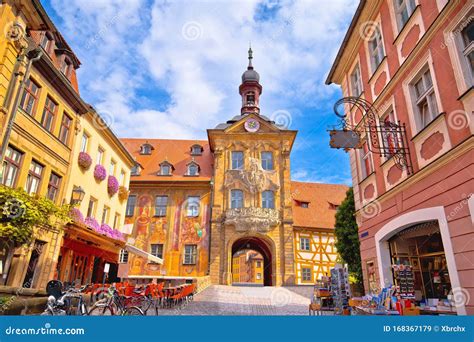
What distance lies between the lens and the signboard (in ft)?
26.7

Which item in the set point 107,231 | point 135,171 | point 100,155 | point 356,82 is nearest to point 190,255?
point 135,171

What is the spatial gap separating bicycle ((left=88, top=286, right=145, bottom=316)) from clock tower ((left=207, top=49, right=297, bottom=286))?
52.1 feet

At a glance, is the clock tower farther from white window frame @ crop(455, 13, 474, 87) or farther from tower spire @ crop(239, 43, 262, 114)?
white window frame @ crop(455, 13, 474, 87)

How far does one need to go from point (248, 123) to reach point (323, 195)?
453 inches

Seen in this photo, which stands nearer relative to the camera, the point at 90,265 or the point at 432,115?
the point at 432,115

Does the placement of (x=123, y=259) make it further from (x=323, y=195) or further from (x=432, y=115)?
(x=432, y=115)

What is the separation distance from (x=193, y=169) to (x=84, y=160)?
14295mm

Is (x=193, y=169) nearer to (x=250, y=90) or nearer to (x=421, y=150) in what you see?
(x=250, y=90)

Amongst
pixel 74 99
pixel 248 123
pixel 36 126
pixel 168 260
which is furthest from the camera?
pixel 248 123

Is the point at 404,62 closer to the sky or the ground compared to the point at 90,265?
closer to the sky

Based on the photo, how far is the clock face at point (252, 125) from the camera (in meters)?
28.9

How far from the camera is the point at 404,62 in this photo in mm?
7848

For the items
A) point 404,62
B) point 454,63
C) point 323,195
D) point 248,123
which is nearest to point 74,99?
point 404,62

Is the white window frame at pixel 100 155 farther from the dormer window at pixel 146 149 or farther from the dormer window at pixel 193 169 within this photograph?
the dormer window at pixel 146 149
